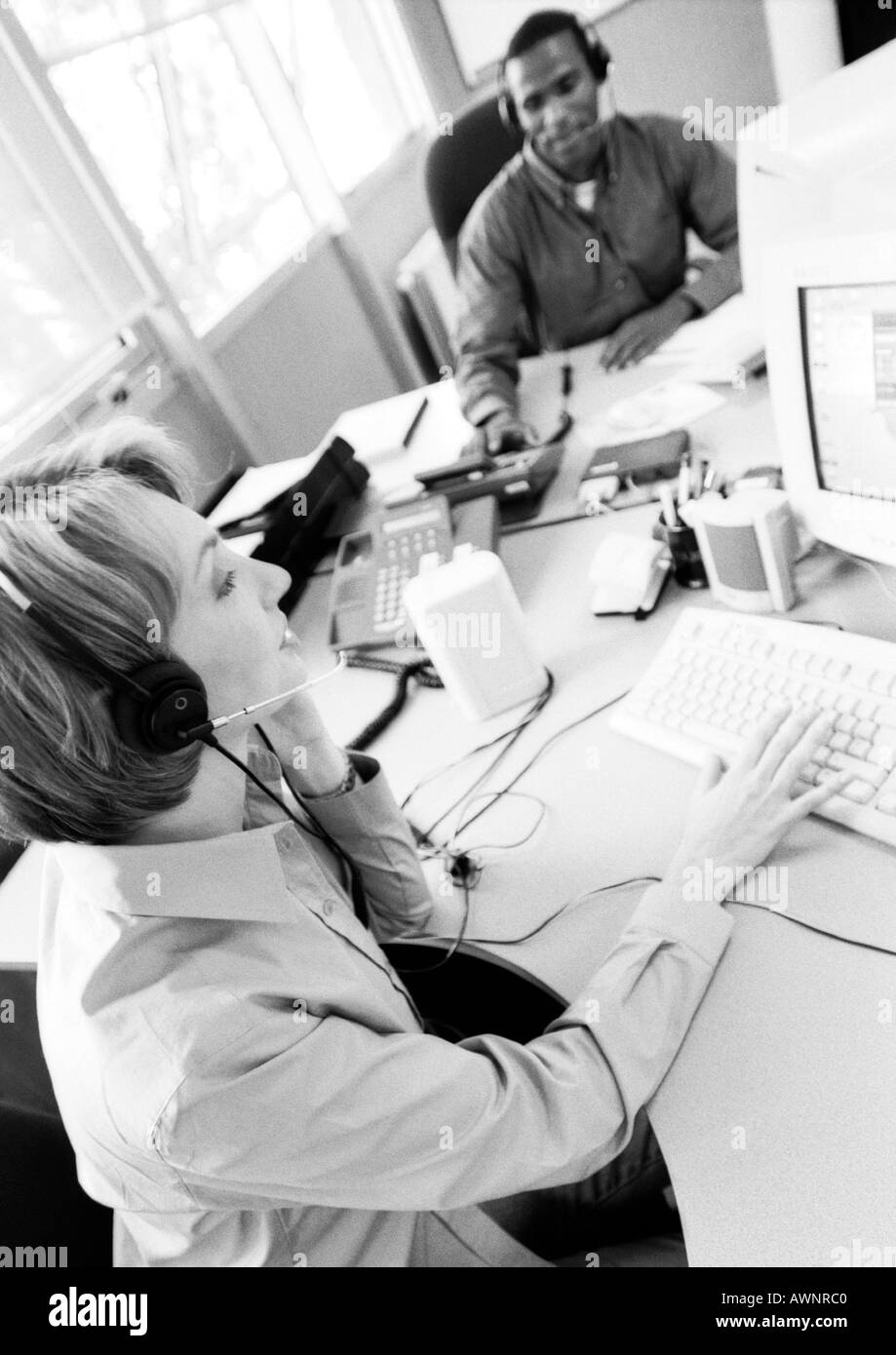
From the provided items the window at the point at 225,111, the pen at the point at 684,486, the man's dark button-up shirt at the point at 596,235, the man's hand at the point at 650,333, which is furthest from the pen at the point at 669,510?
the window at the point at 225,111

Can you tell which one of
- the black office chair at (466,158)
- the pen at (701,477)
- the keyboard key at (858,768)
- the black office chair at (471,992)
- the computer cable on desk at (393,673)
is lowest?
the black office chair at (471,992)

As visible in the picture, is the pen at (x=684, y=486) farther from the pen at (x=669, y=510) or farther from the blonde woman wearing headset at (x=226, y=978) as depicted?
the blonde woman wearing headset at (x=226, y=978)

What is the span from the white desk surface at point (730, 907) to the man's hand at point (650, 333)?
420mm

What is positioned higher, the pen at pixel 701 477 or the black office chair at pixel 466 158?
the black office chair at pixel 466 158

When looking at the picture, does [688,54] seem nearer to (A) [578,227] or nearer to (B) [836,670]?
(A) [578,227]

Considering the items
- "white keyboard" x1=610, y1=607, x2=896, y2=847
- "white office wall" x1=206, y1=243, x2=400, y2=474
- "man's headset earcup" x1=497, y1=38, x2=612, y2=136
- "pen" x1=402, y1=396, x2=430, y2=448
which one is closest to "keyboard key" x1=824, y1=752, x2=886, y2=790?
"white keyboard" x1=610, y1=607, x2=896, y2=847

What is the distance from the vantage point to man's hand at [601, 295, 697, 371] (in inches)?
67.1

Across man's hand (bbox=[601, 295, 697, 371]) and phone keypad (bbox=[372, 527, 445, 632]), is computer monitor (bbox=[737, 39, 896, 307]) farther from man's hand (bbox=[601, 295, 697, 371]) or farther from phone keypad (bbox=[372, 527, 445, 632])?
phone keypad (bbox=[372, 527, 445, 632])

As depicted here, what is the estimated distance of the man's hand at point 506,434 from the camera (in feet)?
5.11

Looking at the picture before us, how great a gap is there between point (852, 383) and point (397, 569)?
69cm

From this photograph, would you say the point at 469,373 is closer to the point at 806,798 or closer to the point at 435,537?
the point at 435,537

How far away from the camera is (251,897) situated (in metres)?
0.68

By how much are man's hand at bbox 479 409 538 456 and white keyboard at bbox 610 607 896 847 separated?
0.67 metres
